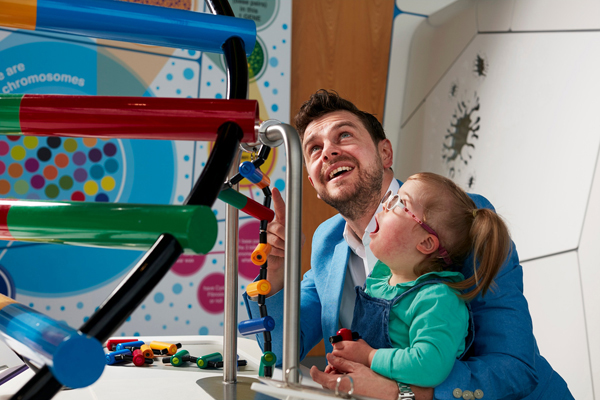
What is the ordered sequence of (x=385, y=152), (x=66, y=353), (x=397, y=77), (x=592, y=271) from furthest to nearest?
1. (x=397, y=77)
2. (x=592, y=271)
3. (x=385, y=152)
4. (x=66, y=353)

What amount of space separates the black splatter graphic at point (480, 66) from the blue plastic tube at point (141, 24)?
2.50 meters

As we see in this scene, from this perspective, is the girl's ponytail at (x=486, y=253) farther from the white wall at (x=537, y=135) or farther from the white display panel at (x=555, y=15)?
the white display panel at (x=555, y=15)

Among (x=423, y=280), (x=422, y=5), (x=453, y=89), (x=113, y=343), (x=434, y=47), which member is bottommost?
(x=113, y=343)

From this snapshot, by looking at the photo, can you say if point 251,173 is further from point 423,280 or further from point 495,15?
point 495,15

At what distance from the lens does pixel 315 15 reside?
3.37 m

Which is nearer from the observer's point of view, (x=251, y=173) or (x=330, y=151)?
(x=251, y=173)

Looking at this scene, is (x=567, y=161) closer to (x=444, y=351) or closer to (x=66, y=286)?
(x=444, y=351)

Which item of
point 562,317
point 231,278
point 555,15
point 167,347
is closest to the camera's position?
Result: point 231,278

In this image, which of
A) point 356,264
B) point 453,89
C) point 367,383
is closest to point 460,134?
point 453,89

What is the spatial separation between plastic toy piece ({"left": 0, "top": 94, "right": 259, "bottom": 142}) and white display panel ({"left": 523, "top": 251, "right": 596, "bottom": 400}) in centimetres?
204

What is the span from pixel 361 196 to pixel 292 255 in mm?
1066

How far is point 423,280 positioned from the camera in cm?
110

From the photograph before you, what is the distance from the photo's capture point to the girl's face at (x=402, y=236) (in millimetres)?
1183

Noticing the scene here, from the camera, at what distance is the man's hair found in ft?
5.55
